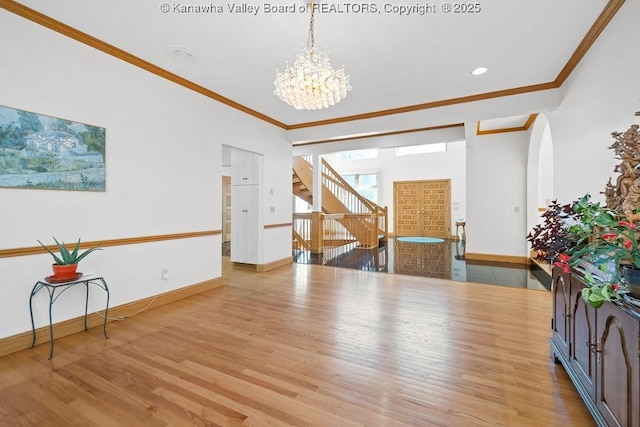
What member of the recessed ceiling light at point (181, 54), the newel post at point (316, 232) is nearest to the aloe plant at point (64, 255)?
the recessed ceiling light at point (181, 54)

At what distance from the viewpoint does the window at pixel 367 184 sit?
11336 millimetres

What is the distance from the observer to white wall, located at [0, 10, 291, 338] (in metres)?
2.33

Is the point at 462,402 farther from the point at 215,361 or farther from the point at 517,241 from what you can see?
the point at 517,241

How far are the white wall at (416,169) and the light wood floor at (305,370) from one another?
704 centimetres

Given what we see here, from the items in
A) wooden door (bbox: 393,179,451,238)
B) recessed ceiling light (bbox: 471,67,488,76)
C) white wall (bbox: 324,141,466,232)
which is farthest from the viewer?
wooden door (bbox: 393,179,451,238)

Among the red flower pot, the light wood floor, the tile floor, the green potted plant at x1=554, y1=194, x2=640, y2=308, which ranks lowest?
the light wood floor

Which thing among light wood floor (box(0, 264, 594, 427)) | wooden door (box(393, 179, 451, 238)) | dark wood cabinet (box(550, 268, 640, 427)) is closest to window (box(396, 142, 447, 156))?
wooden door (box(393, 179, 451, 238))

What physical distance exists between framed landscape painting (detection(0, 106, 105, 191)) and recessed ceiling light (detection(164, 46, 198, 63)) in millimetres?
1122

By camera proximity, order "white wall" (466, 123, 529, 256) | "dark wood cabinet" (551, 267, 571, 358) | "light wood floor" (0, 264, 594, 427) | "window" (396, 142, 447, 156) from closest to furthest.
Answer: "light wood floor" (0, 264, 594, 427)
"dark wood cabinet" (551, 267, 571, 358)
"white wall" (466, 123, 529, 256)
"window" (396, 142, 447, 156)

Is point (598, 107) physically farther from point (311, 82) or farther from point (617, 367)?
point (311, 82)

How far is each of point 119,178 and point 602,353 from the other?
4.18 m

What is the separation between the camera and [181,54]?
9.91 ft

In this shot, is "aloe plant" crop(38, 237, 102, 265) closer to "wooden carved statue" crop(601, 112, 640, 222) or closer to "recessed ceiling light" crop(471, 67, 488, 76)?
"wooden carved statue" crop(601, 112, 640, 222)

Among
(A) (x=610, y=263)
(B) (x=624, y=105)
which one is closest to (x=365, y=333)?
(A) (x=610, y=263)
